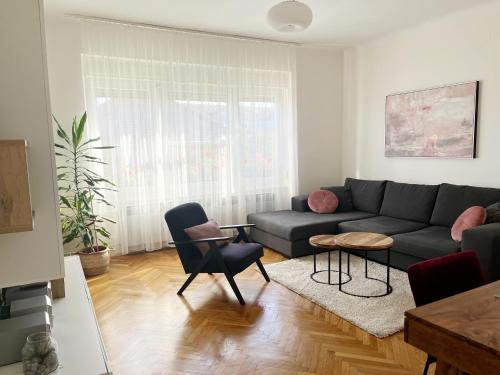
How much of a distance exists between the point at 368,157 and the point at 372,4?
2.26 metres

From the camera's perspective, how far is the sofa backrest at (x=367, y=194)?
4.73m

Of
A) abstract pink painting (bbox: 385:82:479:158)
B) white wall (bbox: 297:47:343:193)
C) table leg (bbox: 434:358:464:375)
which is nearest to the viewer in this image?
table leg (bbox: 434:358:464:375)

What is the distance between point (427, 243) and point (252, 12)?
9.72ft

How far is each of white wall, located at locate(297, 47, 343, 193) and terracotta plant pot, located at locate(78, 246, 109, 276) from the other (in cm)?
296

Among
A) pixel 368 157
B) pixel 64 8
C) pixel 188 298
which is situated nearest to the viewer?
pixel 188 298

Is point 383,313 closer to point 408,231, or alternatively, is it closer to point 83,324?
point 408,231

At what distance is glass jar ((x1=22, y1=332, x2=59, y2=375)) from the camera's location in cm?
116

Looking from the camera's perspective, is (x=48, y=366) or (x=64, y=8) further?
(x=64, y=8)

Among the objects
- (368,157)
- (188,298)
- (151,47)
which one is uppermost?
(151,47)

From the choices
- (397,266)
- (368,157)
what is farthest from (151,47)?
(397,266)

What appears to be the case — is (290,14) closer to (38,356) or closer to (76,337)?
(76,337)

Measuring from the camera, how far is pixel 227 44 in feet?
15.4

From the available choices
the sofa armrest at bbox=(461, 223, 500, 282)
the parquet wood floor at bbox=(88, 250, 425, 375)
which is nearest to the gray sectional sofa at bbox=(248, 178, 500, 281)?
the sofa armrest at bbox=(461, 223, 500, 282)

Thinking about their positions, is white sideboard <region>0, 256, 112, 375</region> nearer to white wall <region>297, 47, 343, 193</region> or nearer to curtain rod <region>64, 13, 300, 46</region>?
curtain rod <region>64, 13, 300, 46</region>
